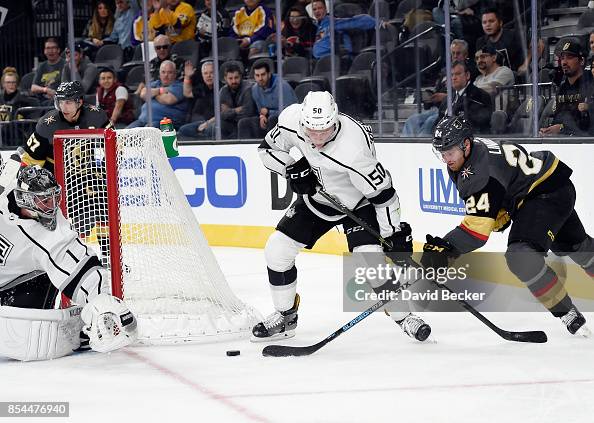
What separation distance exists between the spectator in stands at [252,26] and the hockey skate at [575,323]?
4.18m

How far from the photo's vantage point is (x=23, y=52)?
9.34 meters

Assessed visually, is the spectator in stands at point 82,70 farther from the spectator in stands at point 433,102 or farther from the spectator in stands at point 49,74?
the spectator in stands at point 433,102

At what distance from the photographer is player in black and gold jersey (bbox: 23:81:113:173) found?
5914 millimetres

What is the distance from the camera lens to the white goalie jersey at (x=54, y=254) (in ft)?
13.3

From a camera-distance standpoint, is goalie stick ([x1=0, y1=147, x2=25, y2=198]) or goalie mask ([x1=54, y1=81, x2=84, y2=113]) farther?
goalie mask ([x1=54, y1=81, x2=84, y2=113])

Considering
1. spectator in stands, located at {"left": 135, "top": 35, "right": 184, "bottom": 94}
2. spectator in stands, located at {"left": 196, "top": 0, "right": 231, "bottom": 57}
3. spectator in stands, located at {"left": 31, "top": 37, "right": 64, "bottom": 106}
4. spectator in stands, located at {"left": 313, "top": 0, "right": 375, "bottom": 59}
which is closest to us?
spectator in stands, located at {"left": 313, "top": 0, "right": 375, "bottom": 59}

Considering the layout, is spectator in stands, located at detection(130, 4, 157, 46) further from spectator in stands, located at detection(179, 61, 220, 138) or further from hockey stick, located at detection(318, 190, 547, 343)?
hockey stick, located at detection(318, 190, 547, 343)

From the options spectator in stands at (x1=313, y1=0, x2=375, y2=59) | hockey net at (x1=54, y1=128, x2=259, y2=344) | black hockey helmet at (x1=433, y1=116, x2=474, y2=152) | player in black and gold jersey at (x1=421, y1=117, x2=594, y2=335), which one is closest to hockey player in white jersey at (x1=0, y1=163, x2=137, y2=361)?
hockey net at (x1=54, y1=128, x2=259, y2=344)

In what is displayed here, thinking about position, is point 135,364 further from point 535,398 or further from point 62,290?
point 535,398

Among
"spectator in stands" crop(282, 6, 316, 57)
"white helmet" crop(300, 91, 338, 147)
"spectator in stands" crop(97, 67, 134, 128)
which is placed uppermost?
"spectator in stands" crop(282, 6, 316, 57)

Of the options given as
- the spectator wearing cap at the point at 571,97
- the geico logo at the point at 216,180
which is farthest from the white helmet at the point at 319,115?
the geico logo at the point at 216,180

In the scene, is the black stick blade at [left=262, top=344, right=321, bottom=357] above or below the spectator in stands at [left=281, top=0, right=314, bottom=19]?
below

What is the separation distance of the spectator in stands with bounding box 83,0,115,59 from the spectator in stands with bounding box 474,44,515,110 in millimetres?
3905

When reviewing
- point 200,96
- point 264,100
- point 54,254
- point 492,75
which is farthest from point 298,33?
point 54,254
